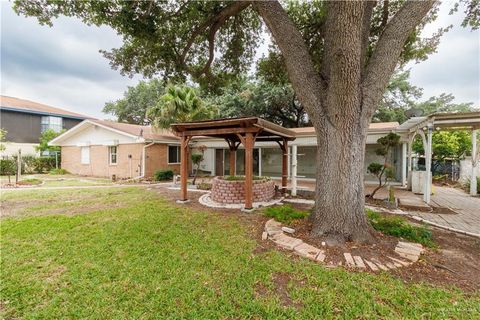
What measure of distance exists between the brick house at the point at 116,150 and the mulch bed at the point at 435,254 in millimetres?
11212

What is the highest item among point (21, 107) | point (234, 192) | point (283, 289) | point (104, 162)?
point (21, 107)

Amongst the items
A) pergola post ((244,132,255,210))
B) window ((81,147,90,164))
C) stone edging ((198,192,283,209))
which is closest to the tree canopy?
window ((81,147,90,164))

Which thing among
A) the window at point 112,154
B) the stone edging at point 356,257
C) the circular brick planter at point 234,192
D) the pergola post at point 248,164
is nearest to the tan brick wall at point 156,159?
the window at point 112,154

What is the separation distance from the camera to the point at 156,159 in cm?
1461

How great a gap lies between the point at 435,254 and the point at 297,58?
424 centimetres

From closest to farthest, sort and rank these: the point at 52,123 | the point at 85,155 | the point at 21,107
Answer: the point at 85,155, the point at 21,107, the point at 52,123

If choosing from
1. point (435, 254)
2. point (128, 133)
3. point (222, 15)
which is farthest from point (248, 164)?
point (128, 133)

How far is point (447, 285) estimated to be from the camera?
282 cm

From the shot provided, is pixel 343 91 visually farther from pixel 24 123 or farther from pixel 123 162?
pixel 24 123

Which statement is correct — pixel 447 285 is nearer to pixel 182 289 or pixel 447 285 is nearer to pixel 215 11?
pixel 182 289

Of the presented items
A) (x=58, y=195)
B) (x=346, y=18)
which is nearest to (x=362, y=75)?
(x=346, y=18)

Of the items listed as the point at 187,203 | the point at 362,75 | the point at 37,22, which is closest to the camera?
the point at 362,75

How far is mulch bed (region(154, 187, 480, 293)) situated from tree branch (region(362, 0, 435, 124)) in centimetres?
230

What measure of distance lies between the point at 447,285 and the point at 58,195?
11.8 metres
